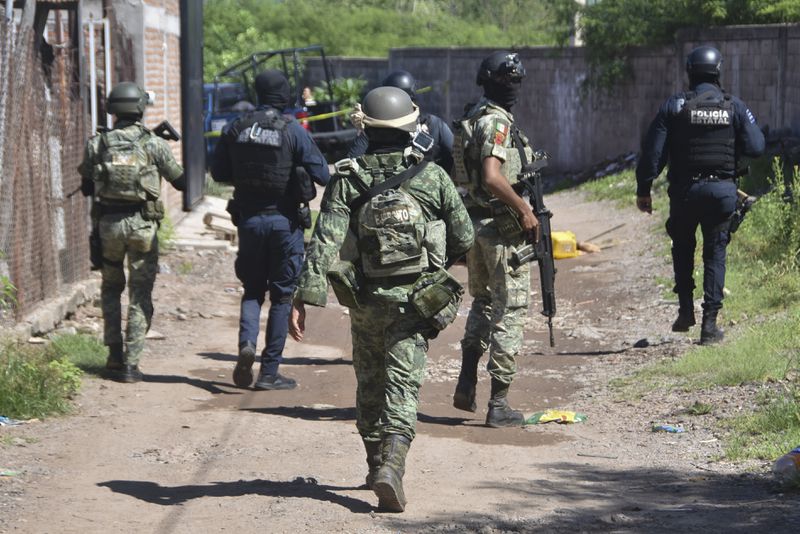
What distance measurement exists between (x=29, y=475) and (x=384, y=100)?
2.44 metres

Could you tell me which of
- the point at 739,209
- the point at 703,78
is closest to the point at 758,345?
the point at 739,209

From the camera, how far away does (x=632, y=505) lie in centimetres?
499

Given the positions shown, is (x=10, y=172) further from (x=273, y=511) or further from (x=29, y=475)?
(x=273, y=511)

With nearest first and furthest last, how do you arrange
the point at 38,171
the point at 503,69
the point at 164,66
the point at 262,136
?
the point at 503,69 < the point at 262,136 < the point at 38,171 < the point at 164,66

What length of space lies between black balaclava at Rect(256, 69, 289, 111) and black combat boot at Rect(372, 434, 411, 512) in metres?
3.14

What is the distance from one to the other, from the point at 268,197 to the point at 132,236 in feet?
3.21

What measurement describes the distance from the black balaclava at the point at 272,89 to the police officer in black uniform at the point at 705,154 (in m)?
2.37

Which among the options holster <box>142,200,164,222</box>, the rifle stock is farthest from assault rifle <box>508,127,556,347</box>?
holster <box>142,200,164,222</box>

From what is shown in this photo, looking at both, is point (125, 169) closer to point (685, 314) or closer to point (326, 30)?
point (685, 314)

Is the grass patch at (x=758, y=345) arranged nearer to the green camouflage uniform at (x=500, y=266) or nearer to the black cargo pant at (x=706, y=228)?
the black cargo pant at (x=706, y=228)

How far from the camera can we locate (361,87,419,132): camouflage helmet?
4.97 m

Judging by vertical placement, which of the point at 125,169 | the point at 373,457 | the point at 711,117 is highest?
the point at 711,117

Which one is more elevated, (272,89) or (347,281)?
(272,89)

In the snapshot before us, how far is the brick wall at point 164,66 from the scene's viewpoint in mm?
14086
